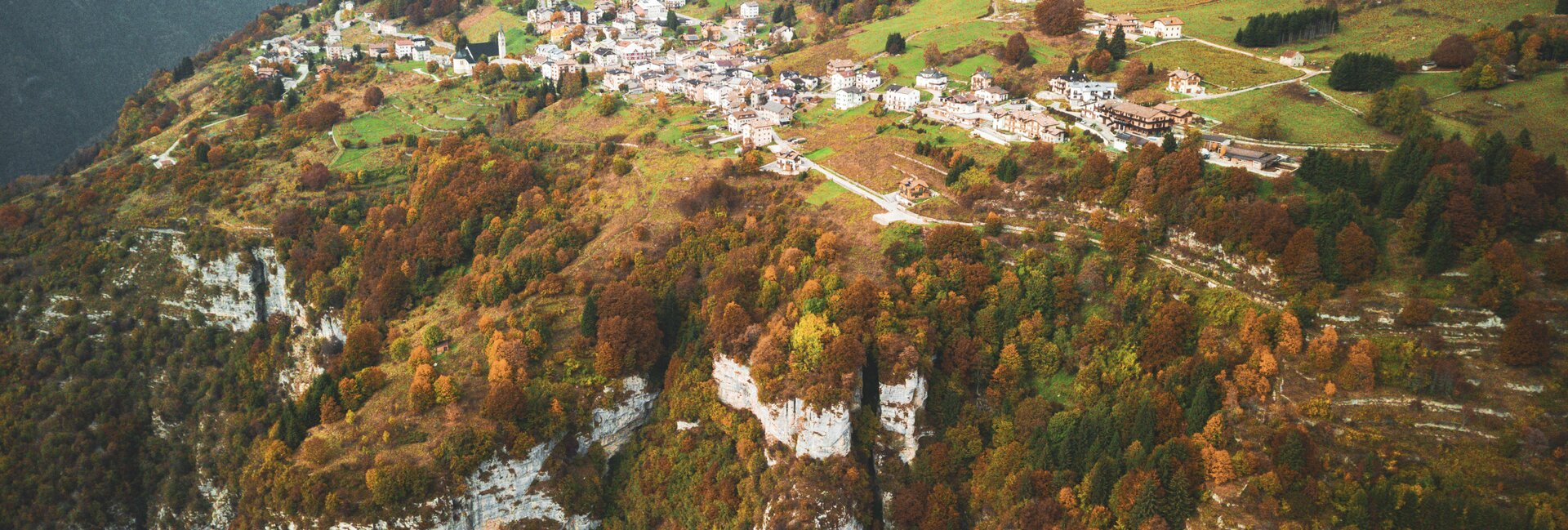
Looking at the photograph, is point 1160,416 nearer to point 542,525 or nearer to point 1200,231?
point 1200,231

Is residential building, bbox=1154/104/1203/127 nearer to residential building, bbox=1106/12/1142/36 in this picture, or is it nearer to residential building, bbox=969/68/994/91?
residential building, bbox=969/68/994/91

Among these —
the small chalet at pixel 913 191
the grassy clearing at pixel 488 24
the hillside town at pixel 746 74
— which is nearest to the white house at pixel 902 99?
the hillside town at pixel 746 74

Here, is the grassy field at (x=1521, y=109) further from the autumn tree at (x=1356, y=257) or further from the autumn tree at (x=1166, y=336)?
the autumn tree at (x=1166, y=336)

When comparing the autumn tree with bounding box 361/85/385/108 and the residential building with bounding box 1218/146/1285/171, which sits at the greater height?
the residential building with bounding box 1218/146/1285/171

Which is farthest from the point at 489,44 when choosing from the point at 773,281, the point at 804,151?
the point at 773,281

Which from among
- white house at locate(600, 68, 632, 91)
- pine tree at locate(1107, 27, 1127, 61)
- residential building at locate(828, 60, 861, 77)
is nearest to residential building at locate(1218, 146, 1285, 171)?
pine tree at locate(1107, 27, 1127, 61)

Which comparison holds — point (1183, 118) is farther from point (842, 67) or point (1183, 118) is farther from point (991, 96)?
point (842, 67)

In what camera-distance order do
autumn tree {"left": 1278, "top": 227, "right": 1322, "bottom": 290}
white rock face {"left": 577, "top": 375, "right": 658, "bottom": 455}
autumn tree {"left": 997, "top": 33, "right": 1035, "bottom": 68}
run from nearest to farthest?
autumn tree {"left": 1278, "top": 227, "right": 1322, "bottom": 290} → white rock face {"left": 577, "top": 375, "right": 658, "bottom": 455} → autumn tree {"left": 997, "top": 33, "right": 1035, "bottom": 68}
